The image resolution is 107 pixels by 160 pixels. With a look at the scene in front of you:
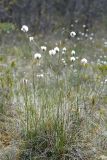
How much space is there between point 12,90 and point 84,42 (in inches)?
181

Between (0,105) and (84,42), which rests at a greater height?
(84,42)

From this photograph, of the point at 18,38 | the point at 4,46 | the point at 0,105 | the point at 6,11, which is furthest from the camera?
the point at 6,11

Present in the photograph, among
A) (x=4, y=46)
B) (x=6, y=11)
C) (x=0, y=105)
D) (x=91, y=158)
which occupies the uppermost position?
(x=6, y=11)

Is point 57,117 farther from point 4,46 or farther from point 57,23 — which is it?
point 57,23

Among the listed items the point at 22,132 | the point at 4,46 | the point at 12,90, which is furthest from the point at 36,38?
the point at 22,132

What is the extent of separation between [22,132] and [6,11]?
24.8 ft

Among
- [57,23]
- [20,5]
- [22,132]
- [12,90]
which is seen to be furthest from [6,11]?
[22,132]

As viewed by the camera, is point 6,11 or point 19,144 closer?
point 19,144

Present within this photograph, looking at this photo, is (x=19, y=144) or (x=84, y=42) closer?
(x=19, y=144)

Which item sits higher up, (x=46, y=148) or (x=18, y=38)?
(x=18, y=38)

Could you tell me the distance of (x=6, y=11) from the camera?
11.9 metres

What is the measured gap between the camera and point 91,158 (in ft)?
15.3

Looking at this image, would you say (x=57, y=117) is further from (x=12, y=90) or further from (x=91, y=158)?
(x=12, y=90)

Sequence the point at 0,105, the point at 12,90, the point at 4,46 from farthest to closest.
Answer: the point at 4,46, the point at 12,90, the point at 0,105
